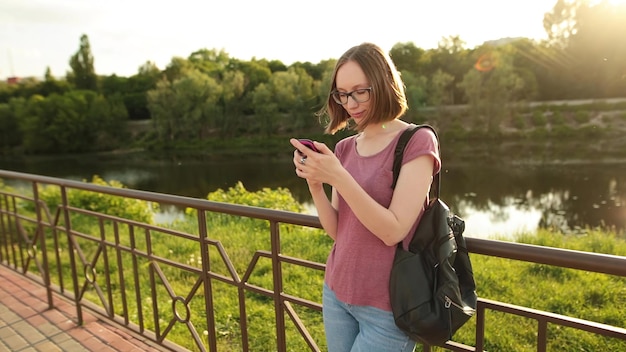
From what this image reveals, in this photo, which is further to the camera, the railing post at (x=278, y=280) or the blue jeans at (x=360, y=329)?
the railing post at (x=278, y=280)

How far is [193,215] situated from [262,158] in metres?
17.6

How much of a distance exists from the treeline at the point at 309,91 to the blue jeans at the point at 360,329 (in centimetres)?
1981

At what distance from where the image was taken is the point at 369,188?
3.59 feet

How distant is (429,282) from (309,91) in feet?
102

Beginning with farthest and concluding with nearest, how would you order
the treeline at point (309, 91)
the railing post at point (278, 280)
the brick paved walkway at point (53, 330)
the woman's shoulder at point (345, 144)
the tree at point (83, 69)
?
the tree at point (83, 69), the treeline at point (309, 91), the brick paved walkway at point (53, 330), the railing post at point (278, 280), the woman's shoulder at point (345, 144)

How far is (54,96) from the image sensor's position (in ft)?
127

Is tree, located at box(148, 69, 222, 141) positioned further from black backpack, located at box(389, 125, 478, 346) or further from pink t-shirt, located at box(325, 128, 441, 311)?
black backpack, located at box(389, 125, 478, 346)

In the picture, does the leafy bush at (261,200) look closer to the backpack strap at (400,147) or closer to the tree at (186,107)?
the backpack strap at (400,147)

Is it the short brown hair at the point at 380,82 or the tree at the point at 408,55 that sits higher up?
the tree at the point at 408,55

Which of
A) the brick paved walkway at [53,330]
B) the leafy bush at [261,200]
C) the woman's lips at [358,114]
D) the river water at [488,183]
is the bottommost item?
the river water at [488,183]

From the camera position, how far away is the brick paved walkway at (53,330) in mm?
2682

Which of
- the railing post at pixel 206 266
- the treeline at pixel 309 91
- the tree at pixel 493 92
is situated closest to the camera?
the railing post at pixel 206 266

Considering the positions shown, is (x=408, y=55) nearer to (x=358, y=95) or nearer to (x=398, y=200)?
(x=358, y=95)

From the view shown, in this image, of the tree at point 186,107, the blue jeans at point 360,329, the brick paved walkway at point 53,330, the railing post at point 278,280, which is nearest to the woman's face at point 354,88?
the blue jeans at point 360,329
